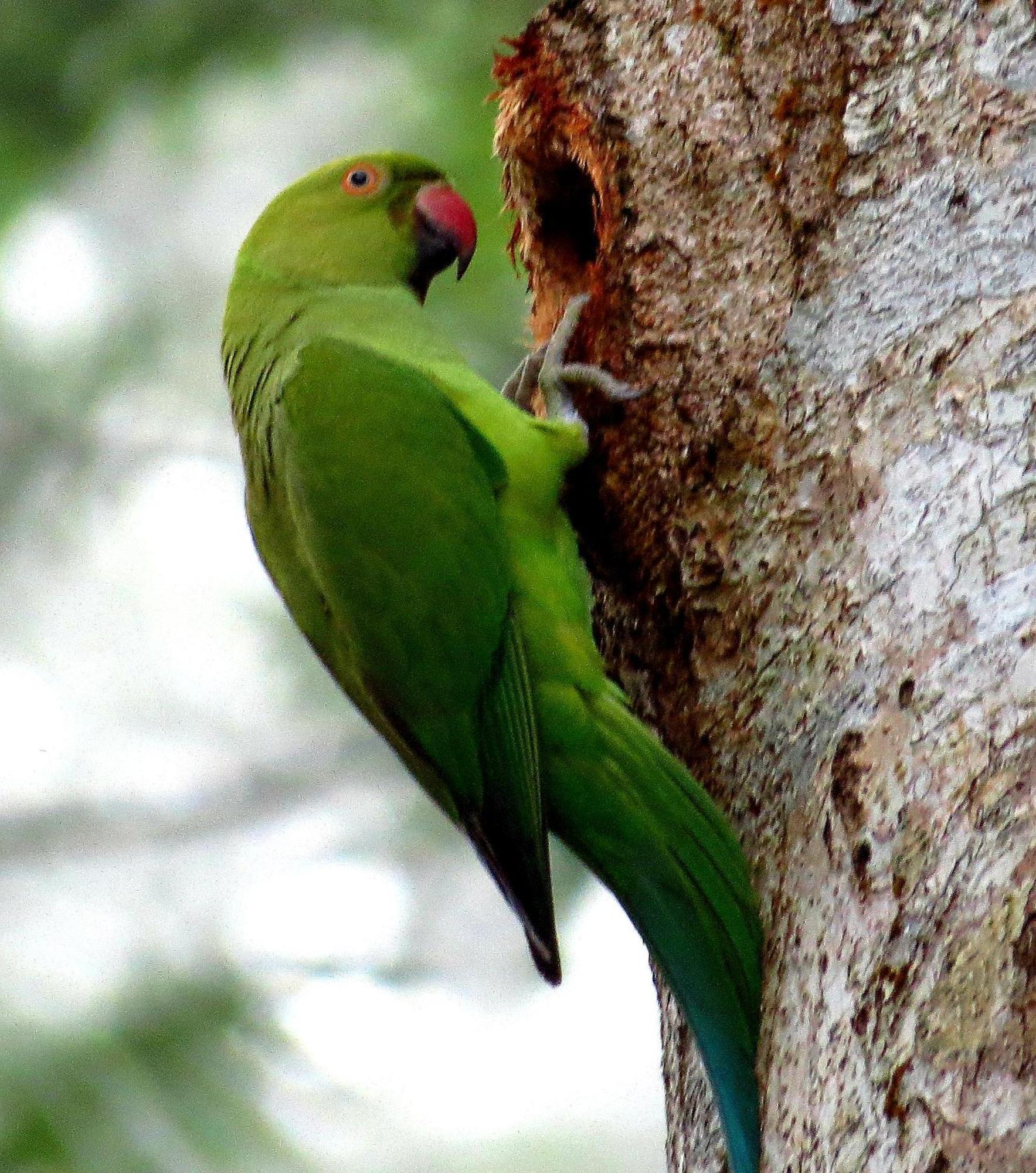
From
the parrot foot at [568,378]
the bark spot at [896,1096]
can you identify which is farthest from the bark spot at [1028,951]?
the parrot foot at [568,378]

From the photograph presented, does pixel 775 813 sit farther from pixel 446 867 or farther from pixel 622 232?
pixel 446 867

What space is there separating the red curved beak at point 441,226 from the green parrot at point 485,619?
0.81 ft

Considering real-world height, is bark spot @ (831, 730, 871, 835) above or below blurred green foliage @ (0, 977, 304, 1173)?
below

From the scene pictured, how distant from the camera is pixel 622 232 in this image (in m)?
2.21

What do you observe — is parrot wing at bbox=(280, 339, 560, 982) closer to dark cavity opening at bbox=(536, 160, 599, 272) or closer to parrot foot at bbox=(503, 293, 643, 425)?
parrot foot at bbox=(503, 293, 643, 425)

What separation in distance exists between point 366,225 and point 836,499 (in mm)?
1336

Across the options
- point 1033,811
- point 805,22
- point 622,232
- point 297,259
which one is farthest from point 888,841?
point 297,259

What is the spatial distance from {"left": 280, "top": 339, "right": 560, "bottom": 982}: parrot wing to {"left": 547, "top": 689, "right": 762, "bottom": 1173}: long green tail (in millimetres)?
87

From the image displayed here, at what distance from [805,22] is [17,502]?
345cm

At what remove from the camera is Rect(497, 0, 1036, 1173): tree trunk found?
1.49m

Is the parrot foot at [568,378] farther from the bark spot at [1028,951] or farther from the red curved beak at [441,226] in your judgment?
the bark spot at [1028,951]

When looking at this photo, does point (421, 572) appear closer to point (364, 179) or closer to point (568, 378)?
point (568, 378)

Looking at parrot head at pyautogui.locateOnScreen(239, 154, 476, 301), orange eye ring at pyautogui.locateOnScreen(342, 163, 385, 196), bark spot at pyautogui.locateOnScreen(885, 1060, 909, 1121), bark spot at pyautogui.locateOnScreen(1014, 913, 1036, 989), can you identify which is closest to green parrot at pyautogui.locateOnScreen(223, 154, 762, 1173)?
parrot head at pyautogui.locateOnScreen(239, 154, 476, 301)

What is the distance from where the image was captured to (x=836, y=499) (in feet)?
6.08
